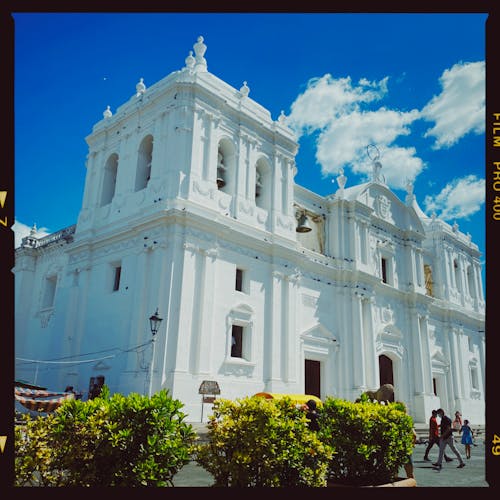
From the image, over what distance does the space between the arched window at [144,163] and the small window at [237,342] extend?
709cm

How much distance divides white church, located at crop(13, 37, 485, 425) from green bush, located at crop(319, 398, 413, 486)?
8.47 m

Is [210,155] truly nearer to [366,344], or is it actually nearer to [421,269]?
[366,344]

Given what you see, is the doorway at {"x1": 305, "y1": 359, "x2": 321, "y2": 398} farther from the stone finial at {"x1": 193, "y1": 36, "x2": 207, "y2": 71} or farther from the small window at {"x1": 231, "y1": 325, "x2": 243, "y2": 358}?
the stone finial at {"x1": 193, "y1": 36, "x2": 207, "y2": 71}

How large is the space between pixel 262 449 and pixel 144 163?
16.6 meters

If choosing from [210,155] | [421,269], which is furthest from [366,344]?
[210,155]

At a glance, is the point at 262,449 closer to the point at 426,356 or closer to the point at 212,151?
the point at 212,151

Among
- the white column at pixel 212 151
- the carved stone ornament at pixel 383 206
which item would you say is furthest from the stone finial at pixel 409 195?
the white column at pixel 212 151

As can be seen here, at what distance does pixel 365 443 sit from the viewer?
778 centimetres

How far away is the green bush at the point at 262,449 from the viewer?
21.1 feet

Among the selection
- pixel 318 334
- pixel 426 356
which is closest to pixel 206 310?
pixel 318 334

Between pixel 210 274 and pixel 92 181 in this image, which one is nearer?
pixel 210 274

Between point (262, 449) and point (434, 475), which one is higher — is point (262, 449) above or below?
above
